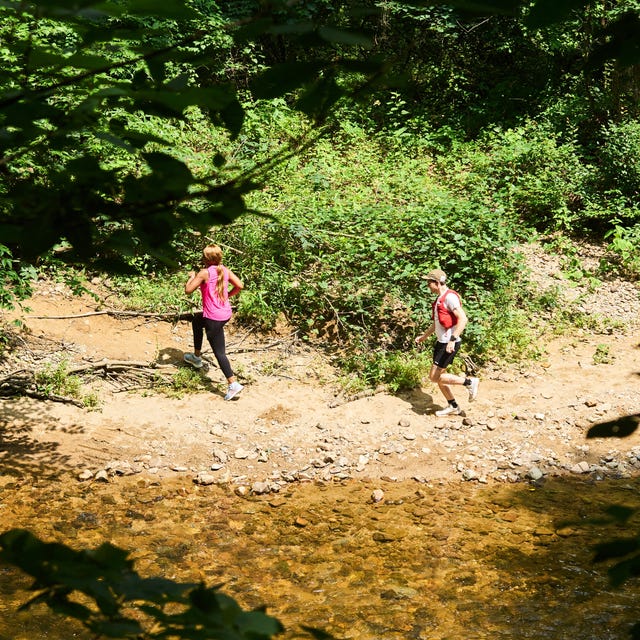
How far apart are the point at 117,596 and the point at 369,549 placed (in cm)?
559

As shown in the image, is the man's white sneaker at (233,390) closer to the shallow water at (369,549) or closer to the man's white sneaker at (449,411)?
the shallow water at (369,549)

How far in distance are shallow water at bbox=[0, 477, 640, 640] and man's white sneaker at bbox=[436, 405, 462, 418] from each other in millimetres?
1177

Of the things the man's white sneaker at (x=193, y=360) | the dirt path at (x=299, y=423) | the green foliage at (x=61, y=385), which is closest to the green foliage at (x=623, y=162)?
the dirt path at (x=299, y=423)

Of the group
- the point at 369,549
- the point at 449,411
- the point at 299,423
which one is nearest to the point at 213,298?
the point at 299,423

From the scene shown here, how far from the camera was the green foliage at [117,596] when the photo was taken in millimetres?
1155

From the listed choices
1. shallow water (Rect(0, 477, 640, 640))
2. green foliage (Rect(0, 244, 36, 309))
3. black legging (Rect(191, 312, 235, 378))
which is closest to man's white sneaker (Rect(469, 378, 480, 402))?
shallow water (Rect(0, 477, 640, 640))

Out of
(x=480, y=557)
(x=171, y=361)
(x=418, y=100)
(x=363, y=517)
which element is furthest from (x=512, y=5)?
(x=418, y=100)

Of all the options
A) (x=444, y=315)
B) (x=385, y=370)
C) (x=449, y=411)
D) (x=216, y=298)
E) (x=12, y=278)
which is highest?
(x=12, y=278)

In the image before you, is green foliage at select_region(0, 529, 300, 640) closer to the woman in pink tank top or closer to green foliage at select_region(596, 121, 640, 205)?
the woman in pink tank top

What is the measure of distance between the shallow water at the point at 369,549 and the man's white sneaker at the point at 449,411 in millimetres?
1177

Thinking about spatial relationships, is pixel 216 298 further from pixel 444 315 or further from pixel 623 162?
pixel 623 162

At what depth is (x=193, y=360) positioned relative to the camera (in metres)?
9.40

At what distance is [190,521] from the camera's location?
273 inches

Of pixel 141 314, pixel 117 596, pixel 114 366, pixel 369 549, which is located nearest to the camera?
pixel 117 596
